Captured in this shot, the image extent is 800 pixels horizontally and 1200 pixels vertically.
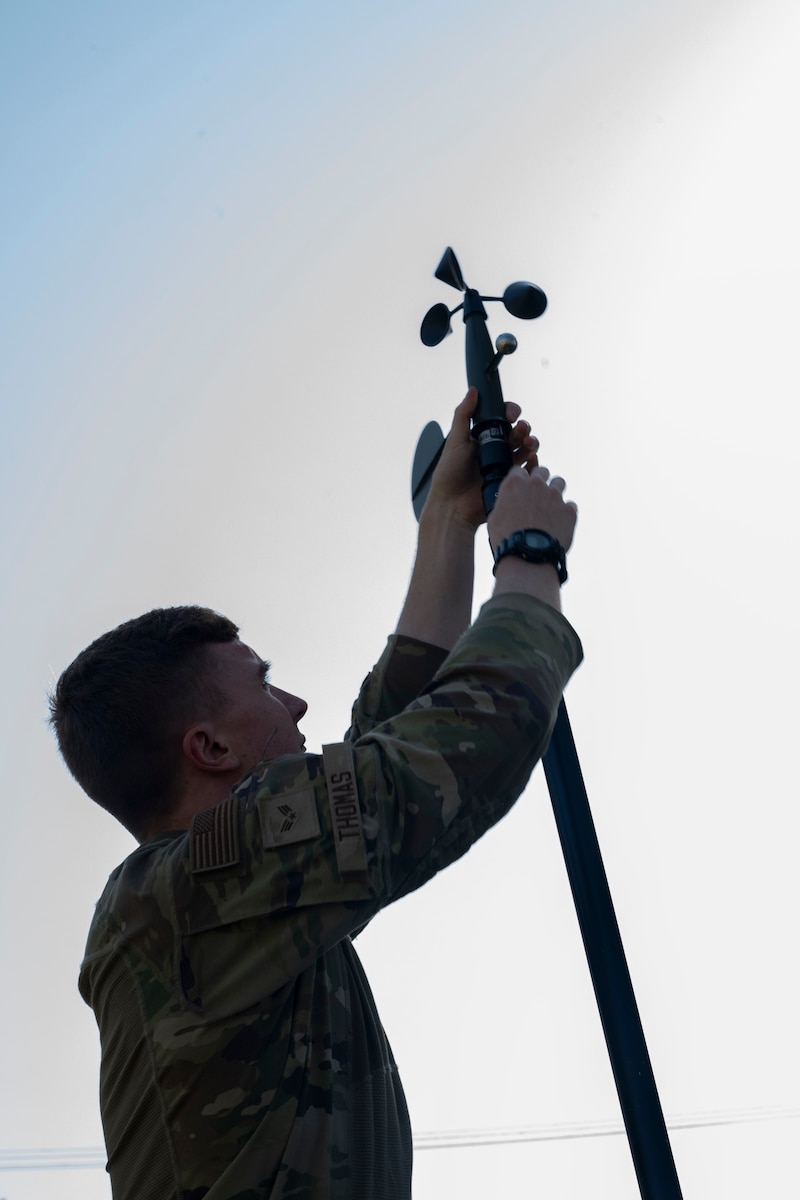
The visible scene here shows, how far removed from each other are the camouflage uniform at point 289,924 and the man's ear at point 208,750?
14.1 inches

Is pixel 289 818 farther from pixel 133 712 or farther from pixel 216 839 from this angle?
pixel 133 712

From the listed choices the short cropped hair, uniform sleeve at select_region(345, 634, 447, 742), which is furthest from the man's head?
uniform sleeve at select_region(345, 634, 447, 742)

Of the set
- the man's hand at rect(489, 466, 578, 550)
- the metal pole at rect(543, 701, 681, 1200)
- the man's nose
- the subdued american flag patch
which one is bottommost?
the metal pole at rect(543, 701, 681, 1200)

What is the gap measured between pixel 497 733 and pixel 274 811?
0.39 m

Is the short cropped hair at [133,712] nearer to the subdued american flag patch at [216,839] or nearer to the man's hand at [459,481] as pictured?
the subdued american flag patch at [216,839]

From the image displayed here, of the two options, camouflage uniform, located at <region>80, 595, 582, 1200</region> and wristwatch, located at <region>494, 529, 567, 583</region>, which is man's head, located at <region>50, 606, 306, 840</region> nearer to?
camouflage uniform, located at <region>80, 595, 582, 1200</region>

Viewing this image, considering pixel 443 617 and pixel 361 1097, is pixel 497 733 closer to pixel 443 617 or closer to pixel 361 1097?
pixel 361 1097

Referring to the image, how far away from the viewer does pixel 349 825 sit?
63.4 inches

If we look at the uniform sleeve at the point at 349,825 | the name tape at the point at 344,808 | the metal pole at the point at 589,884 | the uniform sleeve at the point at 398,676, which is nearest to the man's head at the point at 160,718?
the uniform sleeve at the point at 398,676

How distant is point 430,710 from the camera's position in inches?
66.7

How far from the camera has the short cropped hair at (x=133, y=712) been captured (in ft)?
7.06

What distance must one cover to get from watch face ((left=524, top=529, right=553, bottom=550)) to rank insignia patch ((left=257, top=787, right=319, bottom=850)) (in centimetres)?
63

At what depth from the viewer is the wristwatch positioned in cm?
194

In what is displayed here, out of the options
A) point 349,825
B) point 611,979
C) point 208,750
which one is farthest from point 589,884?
point 208,750
